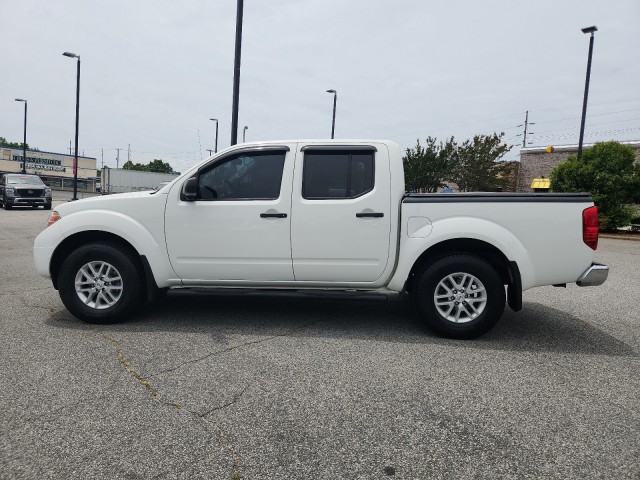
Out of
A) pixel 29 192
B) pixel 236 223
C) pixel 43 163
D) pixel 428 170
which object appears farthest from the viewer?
pixel 43 163

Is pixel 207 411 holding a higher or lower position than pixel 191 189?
lower

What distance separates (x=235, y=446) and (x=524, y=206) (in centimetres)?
337

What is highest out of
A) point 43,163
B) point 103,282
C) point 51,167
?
point 43,163

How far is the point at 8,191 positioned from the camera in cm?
2212

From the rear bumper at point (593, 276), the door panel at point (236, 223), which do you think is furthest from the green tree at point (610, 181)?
the door panel at point (236, 223)

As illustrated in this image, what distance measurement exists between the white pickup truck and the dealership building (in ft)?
269

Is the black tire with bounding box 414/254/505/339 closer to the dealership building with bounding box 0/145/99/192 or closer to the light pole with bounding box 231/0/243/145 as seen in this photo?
the light pole with bounding box 231/0/243/145

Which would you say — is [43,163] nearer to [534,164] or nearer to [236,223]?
[534,164]

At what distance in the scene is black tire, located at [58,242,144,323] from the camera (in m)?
4.73

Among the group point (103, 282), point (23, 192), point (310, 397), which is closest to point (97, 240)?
point (103, 282)

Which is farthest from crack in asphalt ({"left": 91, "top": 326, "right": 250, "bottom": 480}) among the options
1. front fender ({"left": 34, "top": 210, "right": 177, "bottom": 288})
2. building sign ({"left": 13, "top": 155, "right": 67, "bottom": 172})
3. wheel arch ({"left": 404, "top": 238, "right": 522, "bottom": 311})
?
building sign ({"left": 13, "top": 155, "right": 67, "bottom": 172})

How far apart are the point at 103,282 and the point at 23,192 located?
71.5 ft

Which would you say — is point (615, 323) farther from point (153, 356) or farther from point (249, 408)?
point (153, 356)

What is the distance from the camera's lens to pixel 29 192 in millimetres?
22672
